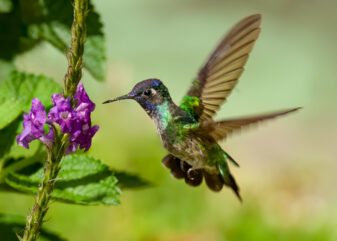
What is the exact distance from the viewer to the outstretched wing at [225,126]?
154 cm

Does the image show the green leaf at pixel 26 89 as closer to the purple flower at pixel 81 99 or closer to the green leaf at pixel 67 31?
the green leaf at pixel 67 31

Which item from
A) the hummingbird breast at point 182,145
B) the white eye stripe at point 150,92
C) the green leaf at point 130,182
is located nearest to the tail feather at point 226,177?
the hummingbird breast at point 182,145

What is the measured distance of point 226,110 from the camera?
711 cm

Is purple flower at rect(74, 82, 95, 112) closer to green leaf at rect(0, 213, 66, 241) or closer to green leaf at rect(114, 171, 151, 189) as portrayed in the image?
green leaf at rect(114, 171, 151, 189)

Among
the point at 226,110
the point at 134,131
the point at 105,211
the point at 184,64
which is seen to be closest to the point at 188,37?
the point at 184,64

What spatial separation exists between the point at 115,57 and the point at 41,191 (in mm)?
6117

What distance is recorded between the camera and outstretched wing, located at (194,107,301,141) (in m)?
1.54

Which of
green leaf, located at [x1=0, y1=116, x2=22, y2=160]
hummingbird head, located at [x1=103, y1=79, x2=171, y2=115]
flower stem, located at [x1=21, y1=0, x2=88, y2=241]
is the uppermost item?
hummingbird head, located at [x1=103, y1=79, x2=171, y2=115]

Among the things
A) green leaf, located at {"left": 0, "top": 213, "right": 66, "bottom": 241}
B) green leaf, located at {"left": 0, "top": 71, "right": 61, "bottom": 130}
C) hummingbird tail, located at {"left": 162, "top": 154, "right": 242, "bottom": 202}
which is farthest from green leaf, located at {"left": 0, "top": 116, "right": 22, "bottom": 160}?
hummingbird tail, located at {"left": 162, "top": 154, "right": 242, "bottom": 202}

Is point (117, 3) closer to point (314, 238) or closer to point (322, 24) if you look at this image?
point (322, 24)

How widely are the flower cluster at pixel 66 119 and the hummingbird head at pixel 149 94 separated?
36 cm

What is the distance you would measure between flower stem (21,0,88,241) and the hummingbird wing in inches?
28.8

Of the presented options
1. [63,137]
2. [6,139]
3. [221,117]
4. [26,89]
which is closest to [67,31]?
[26,89]

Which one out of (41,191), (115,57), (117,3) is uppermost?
(117,3)
